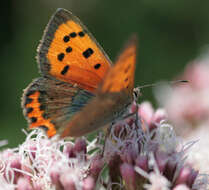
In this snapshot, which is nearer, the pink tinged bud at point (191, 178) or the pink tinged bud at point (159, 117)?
the pink tinged bud at point (191, 178)

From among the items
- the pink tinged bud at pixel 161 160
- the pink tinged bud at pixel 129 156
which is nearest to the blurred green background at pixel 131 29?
the pink tinged bud at pixel 129 156

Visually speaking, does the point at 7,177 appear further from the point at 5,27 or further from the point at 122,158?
the point at 5,27

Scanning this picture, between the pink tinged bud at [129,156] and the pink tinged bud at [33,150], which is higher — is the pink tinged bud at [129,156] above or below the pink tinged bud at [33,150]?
below

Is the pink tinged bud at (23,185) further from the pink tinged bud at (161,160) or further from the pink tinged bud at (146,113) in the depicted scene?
the pink tinged bud at (146,113)

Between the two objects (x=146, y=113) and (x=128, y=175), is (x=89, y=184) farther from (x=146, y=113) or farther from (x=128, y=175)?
(x=146, y=113)

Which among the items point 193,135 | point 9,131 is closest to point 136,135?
point 193,135

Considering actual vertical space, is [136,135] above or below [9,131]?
below
